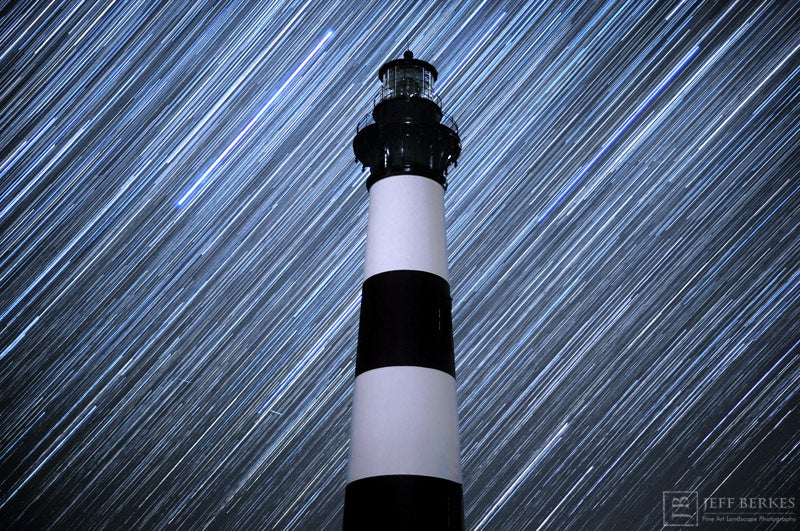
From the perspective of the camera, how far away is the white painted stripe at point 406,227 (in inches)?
430

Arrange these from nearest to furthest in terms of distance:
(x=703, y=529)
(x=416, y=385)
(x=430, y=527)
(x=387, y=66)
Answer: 1. (x=430, y=527)
2. (x=416, y=385)
3. (x=387, y=66)
4. (x=703, y=529)

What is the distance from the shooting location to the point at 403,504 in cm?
892

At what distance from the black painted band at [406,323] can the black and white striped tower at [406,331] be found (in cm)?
2

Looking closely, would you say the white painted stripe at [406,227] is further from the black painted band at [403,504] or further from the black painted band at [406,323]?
the black painted band at [403,504]

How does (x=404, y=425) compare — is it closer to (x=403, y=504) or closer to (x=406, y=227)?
(x=403, y=504)

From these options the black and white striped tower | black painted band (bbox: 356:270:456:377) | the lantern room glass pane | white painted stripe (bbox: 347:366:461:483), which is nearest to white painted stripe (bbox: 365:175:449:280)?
the black and white striped tower

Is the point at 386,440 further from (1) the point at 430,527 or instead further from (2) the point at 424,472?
(1) the point at 430,527

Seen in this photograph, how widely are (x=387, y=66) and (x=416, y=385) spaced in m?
6.63

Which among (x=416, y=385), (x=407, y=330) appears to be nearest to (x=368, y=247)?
(x=407, y=330)

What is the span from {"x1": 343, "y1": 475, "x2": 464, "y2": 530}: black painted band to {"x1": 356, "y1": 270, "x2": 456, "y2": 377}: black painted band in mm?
1681

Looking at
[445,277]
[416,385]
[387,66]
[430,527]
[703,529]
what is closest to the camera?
[430,527]

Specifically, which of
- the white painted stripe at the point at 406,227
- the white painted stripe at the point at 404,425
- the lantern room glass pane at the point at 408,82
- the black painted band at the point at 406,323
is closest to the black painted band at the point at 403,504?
the white painted stripe at the point at 404,425

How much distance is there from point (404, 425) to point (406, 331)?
144 centimetres

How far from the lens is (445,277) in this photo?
11164 millimetres
